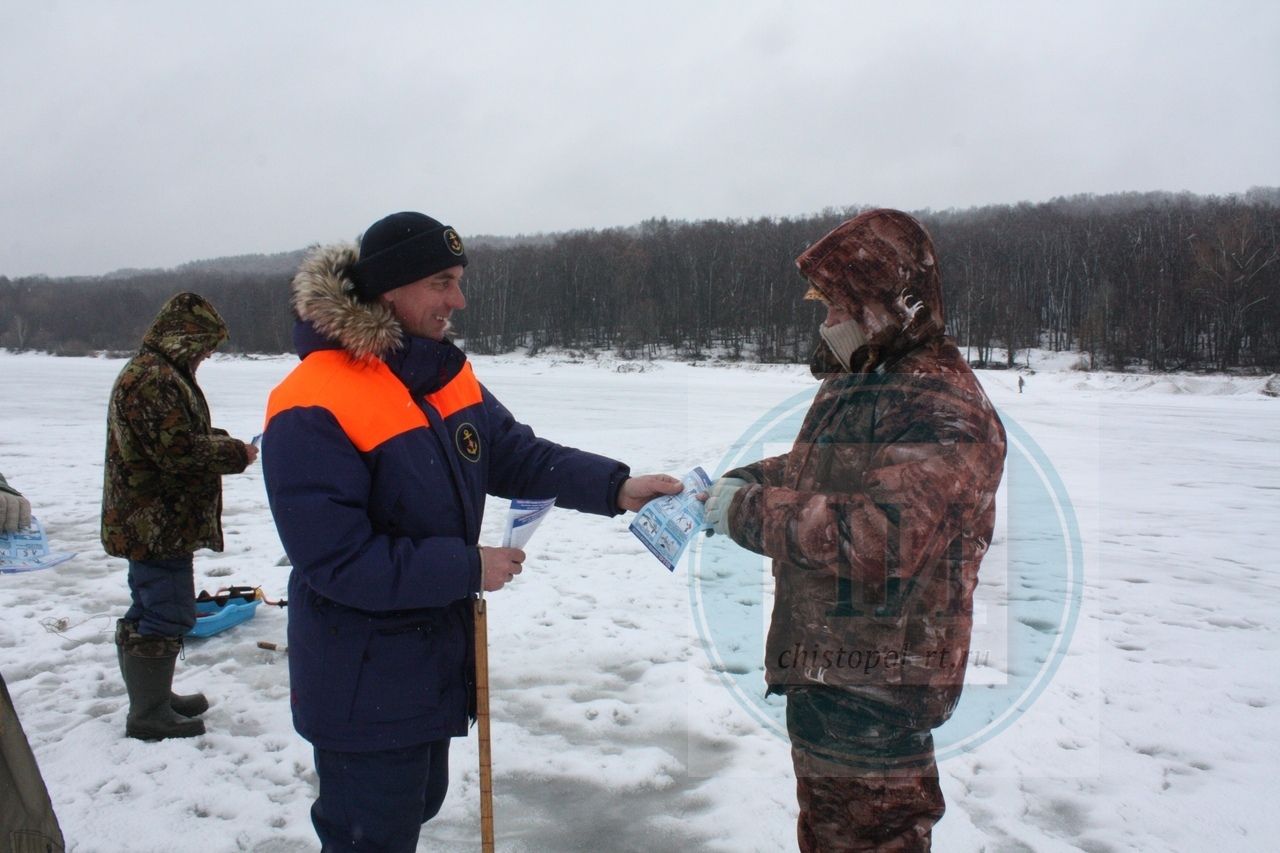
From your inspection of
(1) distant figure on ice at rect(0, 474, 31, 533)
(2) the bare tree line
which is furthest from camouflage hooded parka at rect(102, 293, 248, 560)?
(2) the bare tree line

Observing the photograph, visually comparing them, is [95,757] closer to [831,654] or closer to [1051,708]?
[831,654]

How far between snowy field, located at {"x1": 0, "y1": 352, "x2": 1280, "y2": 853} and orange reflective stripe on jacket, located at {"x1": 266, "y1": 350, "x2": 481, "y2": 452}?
1811mm

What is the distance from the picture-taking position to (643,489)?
271 centimetres


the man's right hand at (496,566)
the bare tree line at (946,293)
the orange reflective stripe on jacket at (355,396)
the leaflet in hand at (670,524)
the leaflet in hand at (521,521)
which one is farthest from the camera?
the bare tree line at (946,293)

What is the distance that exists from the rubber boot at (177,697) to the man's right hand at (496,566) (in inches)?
97.9

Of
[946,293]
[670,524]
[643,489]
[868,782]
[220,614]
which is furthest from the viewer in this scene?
[946,293]

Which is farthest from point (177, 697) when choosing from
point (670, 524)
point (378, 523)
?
point (670, 524)

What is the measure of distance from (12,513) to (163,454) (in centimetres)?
58

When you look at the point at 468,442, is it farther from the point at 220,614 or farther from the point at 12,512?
the point at 220,614

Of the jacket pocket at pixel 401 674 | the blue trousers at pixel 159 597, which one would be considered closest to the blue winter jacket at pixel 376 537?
the jacket pocket at pixel 401 674

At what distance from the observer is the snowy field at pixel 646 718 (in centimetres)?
305

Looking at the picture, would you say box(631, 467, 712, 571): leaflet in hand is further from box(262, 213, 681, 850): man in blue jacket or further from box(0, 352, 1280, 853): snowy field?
box(0, 352, 1280, 853): snowy field

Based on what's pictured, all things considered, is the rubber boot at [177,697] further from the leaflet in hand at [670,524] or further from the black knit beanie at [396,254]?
the leaflet in hand at [670,524]

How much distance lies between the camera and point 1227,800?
3.14 meters
